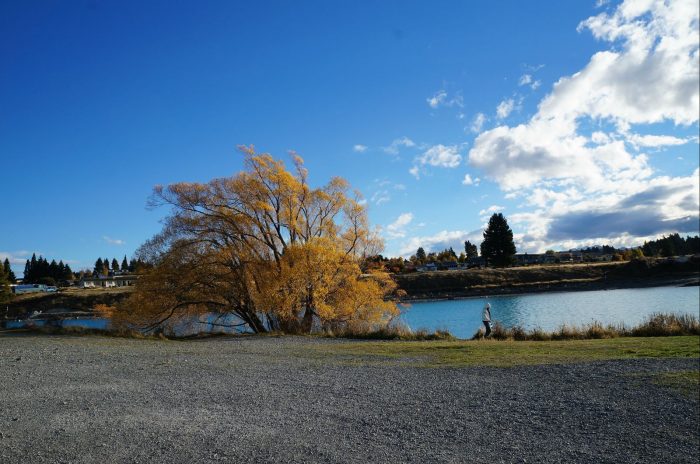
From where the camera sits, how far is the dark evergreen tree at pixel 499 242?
91.4 meters

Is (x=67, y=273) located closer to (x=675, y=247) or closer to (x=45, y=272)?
(x=45, y=272)

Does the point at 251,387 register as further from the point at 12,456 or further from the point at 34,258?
the point at 34,258

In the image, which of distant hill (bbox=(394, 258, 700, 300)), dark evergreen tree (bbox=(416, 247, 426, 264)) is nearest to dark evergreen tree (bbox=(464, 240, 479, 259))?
dark evergreen tree (bbox=(416, 247, 426, 264))

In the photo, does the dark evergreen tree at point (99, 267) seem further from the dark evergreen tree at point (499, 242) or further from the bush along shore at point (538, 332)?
the bush along shore at point (538, 332)

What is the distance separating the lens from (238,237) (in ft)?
86.8

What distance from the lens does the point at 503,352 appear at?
14.7m

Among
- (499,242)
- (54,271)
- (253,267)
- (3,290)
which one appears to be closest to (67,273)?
(54,271)

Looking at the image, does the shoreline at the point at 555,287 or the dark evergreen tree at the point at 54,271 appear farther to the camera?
the dark evergreen tree at the point at 54,271

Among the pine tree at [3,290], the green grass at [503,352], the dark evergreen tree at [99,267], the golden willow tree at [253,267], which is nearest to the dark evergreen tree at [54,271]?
the dark evergreen tree at [99,267]

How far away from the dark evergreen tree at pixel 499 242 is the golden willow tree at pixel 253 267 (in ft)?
225

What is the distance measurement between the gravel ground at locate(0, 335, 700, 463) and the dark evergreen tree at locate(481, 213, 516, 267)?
3225 inches

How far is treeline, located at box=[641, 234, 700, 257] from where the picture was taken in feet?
355

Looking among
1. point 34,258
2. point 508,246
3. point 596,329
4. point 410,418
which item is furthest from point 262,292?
point 34,258

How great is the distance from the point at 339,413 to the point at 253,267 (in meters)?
18.6
